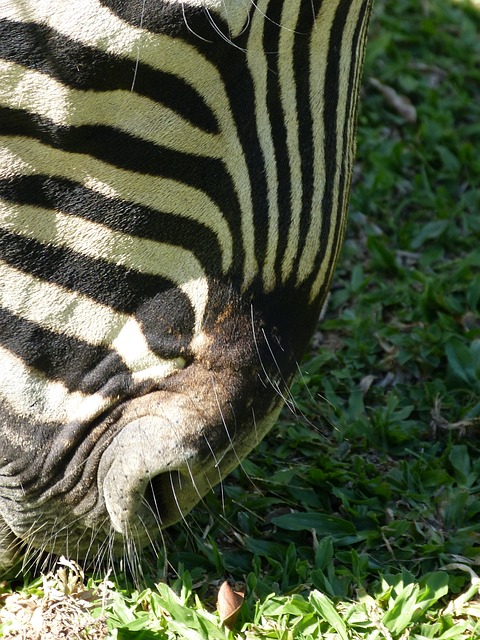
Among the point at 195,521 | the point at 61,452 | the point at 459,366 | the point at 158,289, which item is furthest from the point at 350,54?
the point at 459,366

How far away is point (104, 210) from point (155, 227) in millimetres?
106

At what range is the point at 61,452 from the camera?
78.6 inches

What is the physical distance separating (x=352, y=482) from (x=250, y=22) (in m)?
1.52

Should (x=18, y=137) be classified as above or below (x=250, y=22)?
below

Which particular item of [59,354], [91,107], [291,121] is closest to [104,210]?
[91,107]

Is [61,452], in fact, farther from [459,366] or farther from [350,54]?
[459,366]

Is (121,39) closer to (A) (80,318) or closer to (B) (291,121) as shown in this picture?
(B) (291,121)

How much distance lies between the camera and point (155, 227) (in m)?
1.92

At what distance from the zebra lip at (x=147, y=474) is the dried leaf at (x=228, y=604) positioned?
0.39 metres

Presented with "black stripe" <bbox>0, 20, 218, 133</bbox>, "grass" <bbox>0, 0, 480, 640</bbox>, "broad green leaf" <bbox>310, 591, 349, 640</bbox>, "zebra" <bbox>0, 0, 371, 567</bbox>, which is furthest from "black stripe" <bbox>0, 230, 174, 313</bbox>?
"broad green leaf" <bbox>310, 591, 349, 640</bbox>

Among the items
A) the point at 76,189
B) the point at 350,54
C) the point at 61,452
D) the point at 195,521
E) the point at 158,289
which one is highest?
the point at 350,54

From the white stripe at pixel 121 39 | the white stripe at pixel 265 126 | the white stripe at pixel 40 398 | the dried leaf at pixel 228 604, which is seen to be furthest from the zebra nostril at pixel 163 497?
the white stripe at pixel 121 39

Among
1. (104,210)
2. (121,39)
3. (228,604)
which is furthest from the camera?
(228,604)

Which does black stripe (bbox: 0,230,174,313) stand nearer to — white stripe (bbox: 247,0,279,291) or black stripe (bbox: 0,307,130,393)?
black stripe (bbox: 0,307,130,393)
